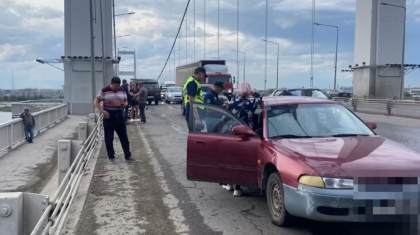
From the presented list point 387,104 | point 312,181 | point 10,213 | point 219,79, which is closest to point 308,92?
point 387,104

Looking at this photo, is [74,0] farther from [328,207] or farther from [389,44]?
[328,207]

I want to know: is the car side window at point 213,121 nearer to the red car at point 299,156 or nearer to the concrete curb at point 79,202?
the red car at point 299,156

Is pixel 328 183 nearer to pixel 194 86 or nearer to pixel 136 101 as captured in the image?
pixel 194 86

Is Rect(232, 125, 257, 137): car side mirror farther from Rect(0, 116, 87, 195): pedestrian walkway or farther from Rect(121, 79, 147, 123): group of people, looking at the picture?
Rect(121, 79, 147, 123): group of people

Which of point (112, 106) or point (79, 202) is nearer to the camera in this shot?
point (79, 202)

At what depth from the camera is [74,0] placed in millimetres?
35750

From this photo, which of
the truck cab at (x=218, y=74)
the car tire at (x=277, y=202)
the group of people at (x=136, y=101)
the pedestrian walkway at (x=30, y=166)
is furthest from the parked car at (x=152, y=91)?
the car tire at (x=277, y=202)

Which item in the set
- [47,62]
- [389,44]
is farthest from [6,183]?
[389,44]

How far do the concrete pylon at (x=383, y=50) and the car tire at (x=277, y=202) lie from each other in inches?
1481

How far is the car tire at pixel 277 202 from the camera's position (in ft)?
18.6

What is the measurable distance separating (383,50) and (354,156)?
3874 centimetres

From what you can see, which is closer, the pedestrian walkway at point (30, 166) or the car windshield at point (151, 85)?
the pedestrian walkway at point (30, 166)

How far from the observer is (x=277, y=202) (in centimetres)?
588

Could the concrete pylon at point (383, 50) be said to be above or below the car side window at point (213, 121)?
above
